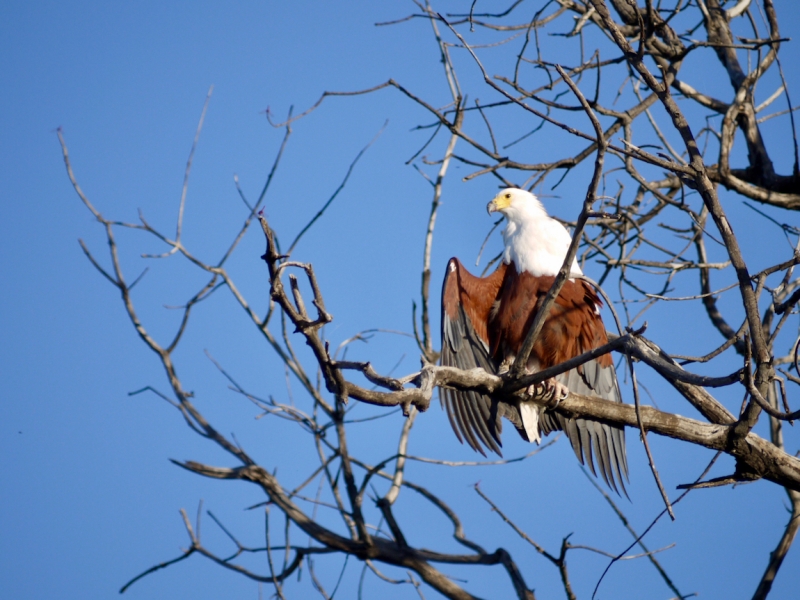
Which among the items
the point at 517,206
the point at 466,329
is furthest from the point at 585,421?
the point at 517,206

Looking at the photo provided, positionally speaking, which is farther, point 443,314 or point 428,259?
point 428,259

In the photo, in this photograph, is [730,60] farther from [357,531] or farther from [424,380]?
[357,531]

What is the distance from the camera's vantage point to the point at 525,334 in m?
4.18

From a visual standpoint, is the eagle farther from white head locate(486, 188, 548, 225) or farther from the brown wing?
white head locate(486, 188, 548, 225)

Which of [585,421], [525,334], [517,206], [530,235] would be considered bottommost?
[585,421]

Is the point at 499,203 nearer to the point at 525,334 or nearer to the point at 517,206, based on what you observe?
the point at 517,206

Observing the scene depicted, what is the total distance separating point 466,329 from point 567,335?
60 centimetres

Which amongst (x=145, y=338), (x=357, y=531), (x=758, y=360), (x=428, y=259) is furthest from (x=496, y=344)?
(x=145, y=338)

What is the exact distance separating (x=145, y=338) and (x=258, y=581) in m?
1.76

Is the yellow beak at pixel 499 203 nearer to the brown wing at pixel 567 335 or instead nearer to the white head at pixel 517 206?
the white head at pixel 517 206

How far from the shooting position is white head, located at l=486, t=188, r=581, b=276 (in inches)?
170

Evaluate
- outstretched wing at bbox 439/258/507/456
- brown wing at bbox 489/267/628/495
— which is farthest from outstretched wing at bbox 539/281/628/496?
outstretched wing at bbox 439/258/507/456

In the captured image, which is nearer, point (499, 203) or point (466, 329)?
point (466, 329)

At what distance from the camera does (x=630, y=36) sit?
450 cm
